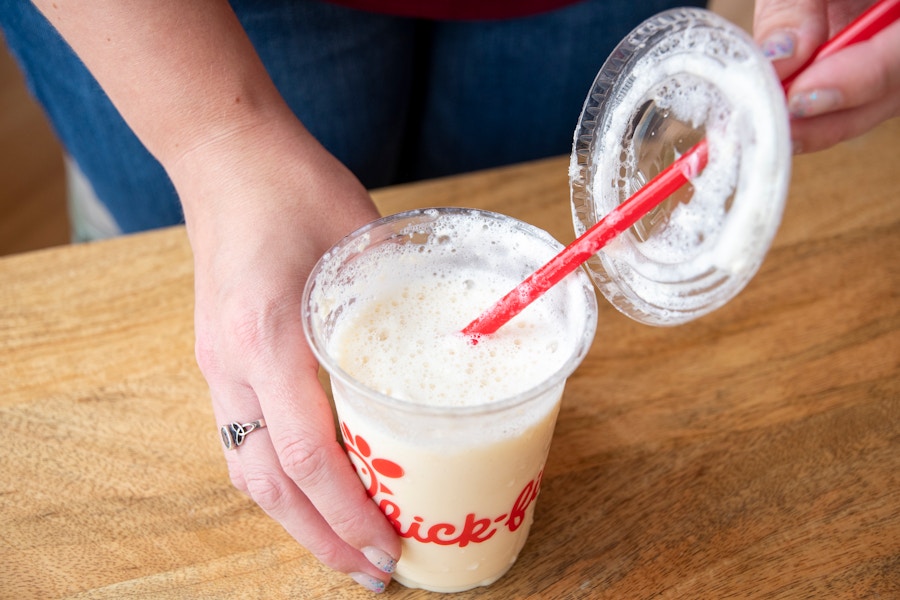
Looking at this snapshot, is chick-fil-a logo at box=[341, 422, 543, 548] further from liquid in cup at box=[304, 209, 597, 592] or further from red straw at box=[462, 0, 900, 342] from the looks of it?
red straw at box=[462, 0, 900, 342]

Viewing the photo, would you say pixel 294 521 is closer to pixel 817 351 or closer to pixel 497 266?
pixel 497 266

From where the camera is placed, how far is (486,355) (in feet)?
2.18

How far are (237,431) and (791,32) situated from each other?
551 mm

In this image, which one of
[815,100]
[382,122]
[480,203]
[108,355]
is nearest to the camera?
[815,100]

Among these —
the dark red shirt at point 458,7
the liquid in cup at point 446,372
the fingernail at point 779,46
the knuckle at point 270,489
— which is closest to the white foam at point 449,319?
the liquid in cup at point 446,372

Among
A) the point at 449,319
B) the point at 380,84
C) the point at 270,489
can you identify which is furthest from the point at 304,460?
the point at 380,84

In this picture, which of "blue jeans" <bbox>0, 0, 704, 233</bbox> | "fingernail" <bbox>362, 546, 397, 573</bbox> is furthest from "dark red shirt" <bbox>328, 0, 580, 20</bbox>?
"fingernail" <bbox>362, 546, 397, 573</bbox>

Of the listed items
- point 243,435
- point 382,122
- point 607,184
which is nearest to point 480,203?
point 382,122

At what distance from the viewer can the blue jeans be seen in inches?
41.8

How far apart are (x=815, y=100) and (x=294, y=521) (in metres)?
0.53

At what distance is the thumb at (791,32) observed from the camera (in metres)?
0.56

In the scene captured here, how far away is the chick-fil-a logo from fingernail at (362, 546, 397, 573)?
23mm

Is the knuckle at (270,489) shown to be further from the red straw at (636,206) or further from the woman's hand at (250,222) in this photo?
the red straw at (636,206)

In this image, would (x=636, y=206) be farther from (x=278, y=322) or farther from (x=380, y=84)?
(x=380, y=84)
